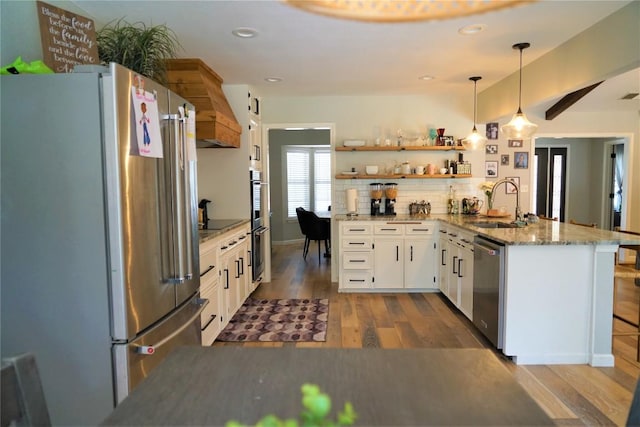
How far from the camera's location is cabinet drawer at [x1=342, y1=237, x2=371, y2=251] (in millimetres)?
4688

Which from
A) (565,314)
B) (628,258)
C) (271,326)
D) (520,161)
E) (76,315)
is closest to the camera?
(76,315)

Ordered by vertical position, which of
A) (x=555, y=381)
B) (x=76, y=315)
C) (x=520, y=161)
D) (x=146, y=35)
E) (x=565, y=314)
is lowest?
(x=555, y=381)

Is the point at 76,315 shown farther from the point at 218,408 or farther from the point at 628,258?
the point at 628,258

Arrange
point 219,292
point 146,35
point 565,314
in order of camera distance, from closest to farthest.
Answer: point 146,35, point 565,314, point 219,292

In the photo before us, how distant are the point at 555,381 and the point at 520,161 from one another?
3367 mm

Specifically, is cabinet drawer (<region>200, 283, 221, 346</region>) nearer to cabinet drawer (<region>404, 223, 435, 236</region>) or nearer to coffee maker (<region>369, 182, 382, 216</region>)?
cabinet drawer (<region>404, 223, 435, 236</region>)

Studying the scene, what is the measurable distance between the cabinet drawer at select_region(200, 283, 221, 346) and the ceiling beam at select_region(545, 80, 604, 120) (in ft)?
14.5

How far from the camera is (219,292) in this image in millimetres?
3244

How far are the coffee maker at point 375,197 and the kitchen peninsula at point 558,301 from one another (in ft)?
7.53

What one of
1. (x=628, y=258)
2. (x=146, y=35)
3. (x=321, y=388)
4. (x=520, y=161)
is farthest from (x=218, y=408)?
(x=628, y=258)

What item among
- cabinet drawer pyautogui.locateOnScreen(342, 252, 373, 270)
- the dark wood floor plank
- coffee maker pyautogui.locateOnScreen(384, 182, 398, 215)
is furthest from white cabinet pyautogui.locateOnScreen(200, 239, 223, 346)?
coffee maker pyautogui.locateOnScreen(384, 182, 398, 215)

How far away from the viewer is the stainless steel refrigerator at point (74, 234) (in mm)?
1583

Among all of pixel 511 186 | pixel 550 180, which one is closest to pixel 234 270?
pixel 511 186

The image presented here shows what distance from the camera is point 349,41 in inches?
122
